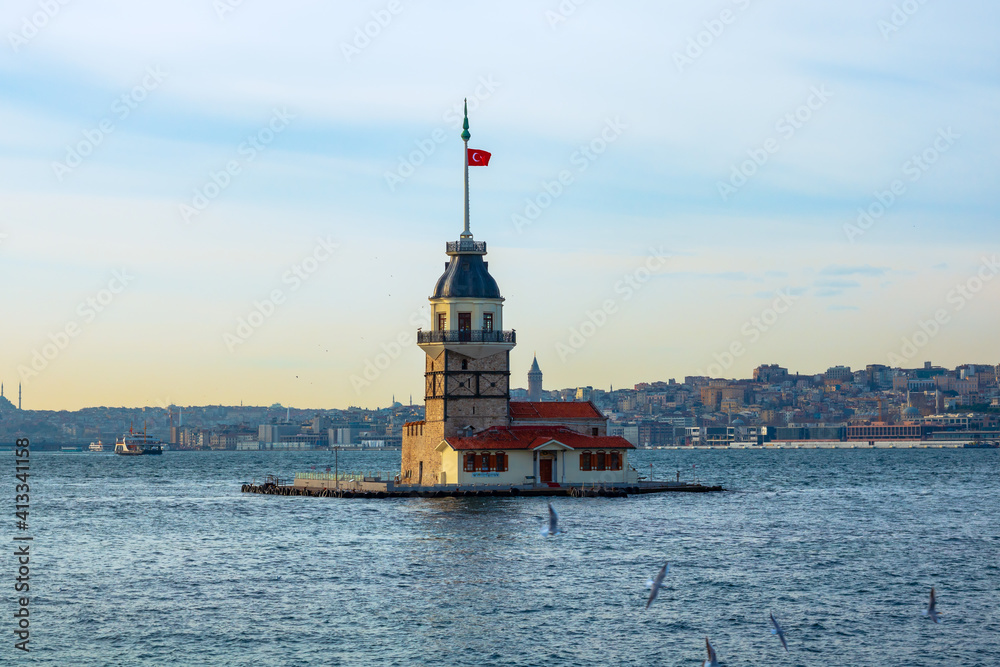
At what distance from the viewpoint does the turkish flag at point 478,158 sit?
8094 centimetres

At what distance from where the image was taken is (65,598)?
4347 cm

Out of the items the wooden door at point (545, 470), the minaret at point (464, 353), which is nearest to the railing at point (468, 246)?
the minaret at point (464, 353)

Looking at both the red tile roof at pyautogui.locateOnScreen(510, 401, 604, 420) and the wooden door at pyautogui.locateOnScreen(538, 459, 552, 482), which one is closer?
the wooden door at pyautogui.locateOnScreen(538, 459, 552, 482)

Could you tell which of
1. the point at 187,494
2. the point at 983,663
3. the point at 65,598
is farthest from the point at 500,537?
the point at 187,494

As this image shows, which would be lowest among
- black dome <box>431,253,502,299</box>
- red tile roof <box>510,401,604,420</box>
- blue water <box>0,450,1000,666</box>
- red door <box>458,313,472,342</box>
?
blue water <box>0,450,1000,666</box>

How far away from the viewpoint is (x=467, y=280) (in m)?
80.2

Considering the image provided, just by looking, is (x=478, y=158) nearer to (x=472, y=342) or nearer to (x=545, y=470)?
(x=472, y=342)

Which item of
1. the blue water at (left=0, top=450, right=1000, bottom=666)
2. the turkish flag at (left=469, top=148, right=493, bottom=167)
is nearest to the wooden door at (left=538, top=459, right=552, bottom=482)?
the blue water at (left=0, top=450, right=1000, bottom=666)

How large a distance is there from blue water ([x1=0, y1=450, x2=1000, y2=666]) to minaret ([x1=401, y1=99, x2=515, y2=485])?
5.98m

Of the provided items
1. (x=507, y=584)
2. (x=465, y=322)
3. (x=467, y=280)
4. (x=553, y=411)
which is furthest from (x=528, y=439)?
(x=507, y=584)

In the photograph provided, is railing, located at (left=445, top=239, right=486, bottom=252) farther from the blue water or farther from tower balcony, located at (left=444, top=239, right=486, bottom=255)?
the blue water

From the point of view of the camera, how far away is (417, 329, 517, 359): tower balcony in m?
78.9

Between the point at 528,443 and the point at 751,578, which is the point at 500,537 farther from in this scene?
the point at 528,443

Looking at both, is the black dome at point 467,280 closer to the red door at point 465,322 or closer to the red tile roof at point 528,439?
the red door at point 465,322
